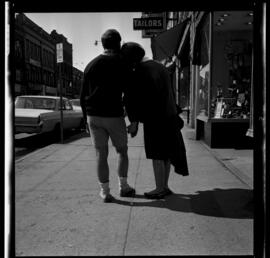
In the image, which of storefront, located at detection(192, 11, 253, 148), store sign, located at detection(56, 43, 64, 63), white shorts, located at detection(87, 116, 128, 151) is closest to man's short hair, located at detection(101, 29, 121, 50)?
white shorts, located at detection(87, 116, 128, 151)

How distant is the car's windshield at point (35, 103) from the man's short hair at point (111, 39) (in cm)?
840

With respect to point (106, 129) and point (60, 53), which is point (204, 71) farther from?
point (106, 129)

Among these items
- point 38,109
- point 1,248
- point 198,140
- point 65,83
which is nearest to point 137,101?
point 1,248

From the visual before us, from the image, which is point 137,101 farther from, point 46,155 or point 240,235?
point 46,155

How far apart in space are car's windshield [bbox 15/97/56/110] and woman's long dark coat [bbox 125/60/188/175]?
8357 mm

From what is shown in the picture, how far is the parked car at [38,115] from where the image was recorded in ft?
36.0

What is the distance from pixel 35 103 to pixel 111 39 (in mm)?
8710

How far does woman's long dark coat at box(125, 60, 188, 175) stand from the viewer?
437 cm

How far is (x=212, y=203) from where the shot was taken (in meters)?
4.41

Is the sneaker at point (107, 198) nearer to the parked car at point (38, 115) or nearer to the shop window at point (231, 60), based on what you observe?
the shop window at point (231, 60)

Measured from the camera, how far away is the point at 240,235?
339 centimetres

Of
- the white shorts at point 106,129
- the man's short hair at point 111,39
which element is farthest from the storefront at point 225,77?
the man's short hair at point 111,39

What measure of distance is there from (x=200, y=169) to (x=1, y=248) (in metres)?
4.41

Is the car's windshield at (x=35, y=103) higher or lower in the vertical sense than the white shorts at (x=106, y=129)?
higher
